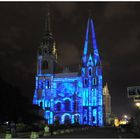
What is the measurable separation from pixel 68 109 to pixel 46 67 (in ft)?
57.7

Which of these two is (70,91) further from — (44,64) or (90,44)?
(90,44)

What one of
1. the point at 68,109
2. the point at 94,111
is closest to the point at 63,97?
the point at 68,109

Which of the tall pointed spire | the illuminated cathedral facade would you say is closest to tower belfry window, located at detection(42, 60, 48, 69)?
the illuminated cathedral facade

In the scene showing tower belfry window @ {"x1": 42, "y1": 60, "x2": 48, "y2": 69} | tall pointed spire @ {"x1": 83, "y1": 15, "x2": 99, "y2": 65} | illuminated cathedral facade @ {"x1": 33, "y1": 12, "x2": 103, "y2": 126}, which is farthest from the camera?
tall pointed spire @ {"x1": 83, "y1": 15, "x2": 99, "y2": 65}

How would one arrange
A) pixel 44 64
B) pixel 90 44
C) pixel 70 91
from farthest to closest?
pixel 90 44 → pixel 44 64 → pixel 70 91

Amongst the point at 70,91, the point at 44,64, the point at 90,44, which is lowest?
the point at 70,91

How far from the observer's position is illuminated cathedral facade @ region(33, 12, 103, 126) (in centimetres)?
11112

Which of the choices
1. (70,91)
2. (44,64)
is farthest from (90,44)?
(70,91)

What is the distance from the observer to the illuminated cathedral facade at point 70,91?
111 meters

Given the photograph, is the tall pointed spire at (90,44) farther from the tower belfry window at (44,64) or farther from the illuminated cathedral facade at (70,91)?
the tower belfry window at (44,64)

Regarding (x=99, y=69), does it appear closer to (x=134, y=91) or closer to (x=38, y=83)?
(x=38, y=83)

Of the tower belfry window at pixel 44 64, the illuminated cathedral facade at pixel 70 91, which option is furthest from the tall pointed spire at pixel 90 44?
the tower belfry window at pixel 44 64

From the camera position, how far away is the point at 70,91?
11438cm

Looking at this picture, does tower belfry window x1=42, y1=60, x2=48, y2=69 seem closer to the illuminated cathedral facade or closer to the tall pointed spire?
the illuminated cathedral facade
